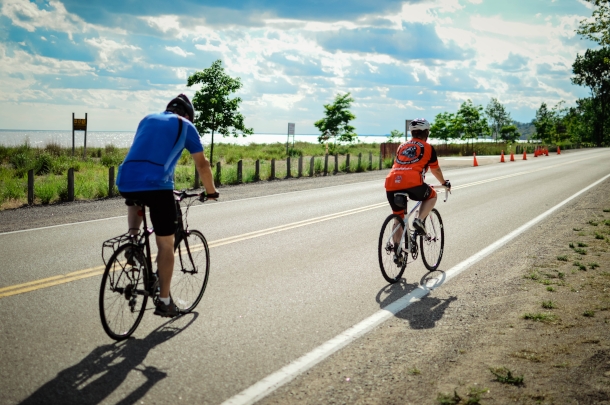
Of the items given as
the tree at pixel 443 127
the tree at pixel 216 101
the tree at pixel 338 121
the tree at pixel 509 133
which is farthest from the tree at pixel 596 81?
the tree at pixel 216 101

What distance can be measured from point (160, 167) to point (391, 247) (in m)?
3.29

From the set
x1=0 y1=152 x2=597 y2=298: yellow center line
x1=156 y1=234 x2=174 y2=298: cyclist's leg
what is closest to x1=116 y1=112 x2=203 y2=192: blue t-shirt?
x1=156 y1=234 x2=174 y2=298: cyclist's leg

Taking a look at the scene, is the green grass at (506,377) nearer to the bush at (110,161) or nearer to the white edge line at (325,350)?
the white edge line at (325,350)

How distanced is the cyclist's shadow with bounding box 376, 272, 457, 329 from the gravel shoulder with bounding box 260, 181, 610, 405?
0.02 m

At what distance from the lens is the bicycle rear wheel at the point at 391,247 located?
6.79 meters

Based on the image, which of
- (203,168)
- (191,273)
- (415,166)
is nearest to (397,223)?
(415,166)

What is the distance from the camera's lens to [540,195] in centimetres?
1734

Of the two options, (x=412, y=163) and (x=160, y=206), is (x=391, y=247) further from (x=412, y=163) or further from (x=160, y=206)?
(x=160, y=206)

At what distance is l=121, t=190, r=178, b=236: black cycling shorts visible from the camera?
4.66 meters

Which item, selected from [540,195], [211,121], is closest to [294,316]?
[540,195]

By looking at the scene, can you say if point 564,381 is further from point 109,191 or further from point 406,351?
point 109,191

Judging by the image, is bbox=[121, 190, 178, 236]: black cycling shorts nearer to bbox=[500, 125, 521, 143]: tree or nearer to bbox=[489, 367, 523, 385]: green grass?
bbox=[489, 367, 523, 385]: green grass

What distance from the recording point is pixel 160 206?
4707mm

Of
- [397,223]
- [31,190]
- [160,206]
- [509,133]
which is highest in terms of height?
[509,133]
